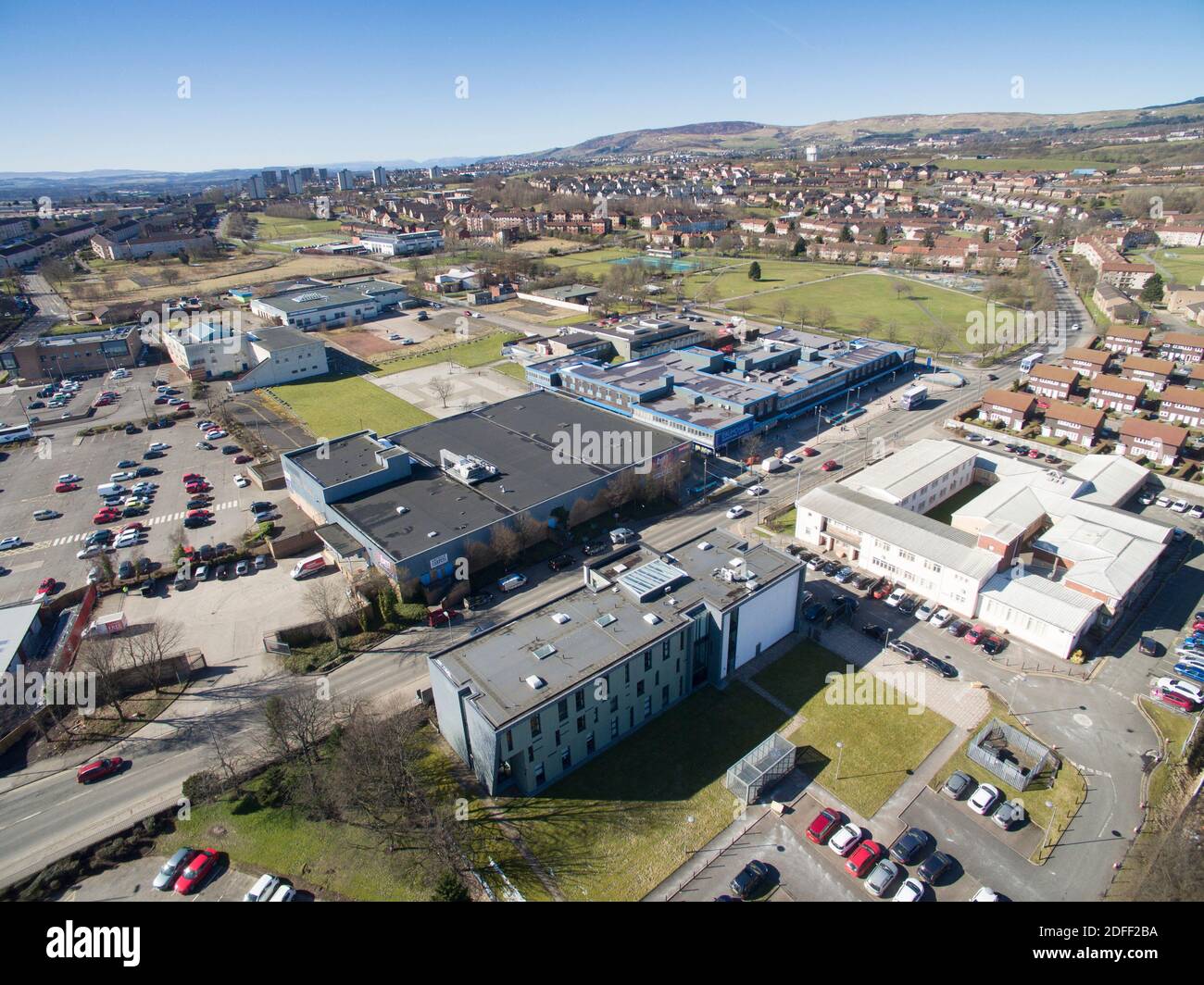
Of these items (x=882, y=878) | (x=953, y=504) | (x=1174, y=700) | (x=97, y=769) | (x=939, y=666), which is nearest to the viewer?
(x=882, y=878)

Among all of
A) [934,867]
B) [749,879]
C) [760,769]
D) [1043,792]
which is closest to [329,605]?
[760,769]

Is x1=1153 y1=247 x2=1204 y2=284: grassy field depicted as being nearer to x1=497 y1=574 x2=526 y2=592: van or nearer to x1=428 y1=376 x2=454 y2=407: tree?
x1=428 y1=376 x2=454 y2=407: tree

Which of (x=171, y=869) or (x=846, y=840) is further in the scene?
(x=846, y=840)

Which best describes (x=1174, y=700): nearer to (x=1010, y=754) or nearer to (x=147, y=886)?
(x=1010, y=754)

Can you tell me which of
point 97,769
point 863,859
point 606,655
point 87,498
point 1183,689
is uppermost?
point 87,498

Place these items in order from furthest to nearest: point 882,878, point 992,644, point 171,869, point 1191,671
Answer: point 992,644, point 1191,671, point 171,869, point 882,878

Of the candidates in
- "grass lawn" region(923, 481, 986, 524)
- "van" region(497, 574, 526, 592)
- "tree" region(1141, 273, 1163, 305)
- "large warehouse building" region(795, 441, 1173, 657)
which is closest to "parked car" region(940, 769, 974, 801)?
"large warehouse building" region(795, 441, 1173, 657)

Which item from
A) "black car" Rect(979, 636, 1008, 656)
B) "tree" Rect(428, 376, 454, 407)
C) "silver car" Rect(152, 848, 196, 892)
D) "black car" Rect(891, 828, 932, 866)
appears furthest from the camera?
"tree" Rect(428, 376, 454, 407)
